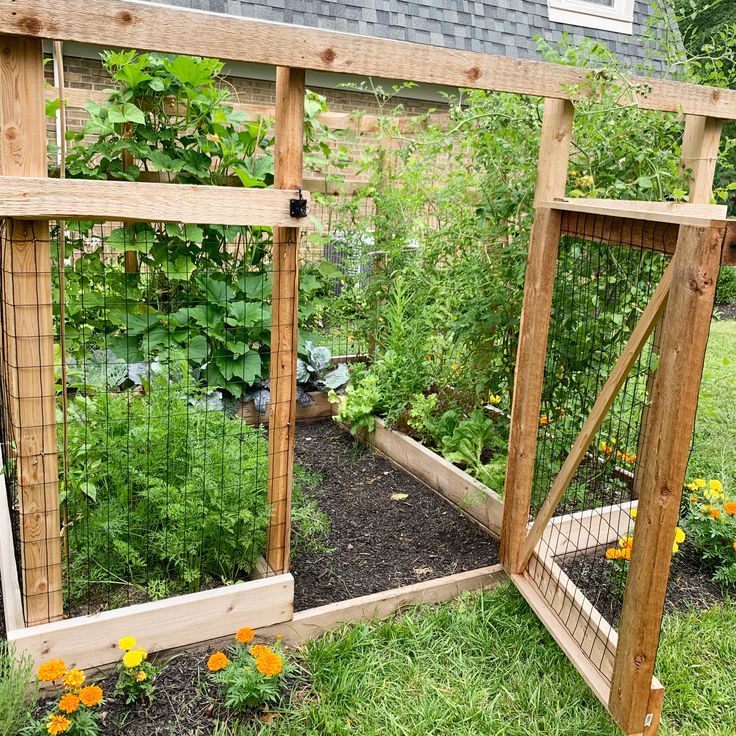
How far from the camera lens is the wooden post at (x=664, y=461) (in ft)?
7.00

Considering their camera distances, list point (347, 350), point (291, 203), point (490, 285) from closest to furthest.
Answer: point (291, 203) < point (490, 285) < point (347, 350)

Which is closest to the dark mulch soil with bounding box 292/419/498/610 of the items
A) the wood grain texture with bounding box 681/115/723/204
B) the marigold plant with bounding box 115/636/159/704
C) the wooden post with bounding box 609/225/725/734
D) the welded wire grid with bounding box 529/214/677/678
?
the welded wire grid with bounding box 529/214/677/678

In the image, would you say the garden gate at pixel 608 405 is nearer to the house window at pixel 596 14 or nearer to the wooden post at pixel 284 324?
the wooden post at pixel 284 324

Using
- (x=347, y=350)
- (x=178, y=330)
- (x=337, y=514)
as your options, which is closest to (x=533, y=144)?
(x=337, y=514)

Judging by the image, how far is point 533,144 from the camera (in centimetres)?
350

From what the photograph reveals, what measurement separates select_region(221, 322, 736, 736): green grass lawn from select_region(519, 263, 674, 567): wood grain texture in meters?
0.38

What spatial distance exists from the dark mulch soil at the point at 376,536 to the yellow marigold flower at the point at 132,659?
2.61 ft

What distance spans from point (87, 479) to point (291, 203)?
139 centimetres

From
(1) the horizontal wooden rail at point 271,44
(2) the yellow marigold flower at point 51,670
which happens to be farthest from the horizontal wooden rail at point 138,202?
(2) the yellow marigold flower at point 51,670

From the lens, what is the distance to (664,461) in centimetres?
225

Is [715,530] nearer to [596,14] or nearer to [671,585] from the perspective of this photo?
[671,585]

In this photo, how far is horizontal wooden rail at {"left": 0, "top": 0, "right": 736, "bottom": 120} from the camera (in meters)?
2.09

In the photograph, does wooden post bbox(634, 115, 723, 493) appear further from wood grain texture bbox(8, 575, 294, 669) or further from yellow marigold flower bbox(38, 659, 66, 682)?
yellow marigold flower bbox(38, 659, 66, 682)

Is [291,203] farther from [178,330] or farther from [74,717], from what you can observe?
[178,330]
